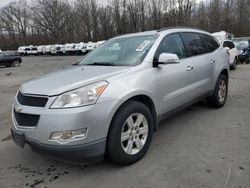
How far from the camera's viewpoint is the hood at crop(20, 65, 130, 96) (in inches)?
111

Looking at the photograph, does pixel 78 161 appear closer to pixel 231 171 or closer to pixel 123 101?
pixel 123 101

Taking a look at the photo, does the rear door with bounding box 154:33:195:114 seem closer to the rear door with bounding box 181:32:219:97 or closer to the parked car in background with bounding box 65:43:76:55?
the rear door with bounding box 181:32:219:97

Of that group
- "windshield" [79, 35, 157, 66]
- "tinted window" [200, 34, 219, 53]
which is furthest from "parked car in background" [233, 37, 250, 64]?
"windshield" [79, 35, 157, 66]

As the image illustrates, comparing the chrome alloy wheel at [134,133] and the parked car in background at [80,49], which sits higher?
the parked car in background at [80,49]

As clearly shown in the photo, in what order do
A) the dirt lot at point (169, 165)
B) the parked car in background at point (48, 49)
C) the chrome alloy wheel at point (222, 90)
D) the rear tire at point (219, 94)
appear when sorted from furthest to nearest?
the parked car in background at point (48, 49), the chrome alloy wheel at point (222, 90), the rear tire at point (219, 94), the dirt lot at point (169, 165)

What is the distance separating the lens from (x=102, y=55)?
4.26 metres

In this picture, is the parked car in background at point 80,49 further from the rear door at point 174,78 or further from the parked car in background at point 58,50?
the rear door at point 174,78

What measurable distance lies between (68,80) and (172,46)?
6.36ft

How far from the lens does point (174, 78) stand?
3875 millimetres

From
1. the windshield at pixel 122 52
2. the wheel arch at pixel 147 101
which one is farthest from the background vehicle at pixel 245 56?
the wheel arch at pixel 147 101

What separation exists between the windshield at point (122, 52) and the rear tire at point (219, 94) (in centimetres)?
222

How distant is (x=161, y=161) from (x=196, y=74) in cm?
191

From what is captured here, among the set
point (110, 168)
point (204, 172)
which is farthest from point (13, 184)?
point (204, 172)

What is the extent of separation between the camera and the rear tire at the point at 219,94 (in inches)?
209
